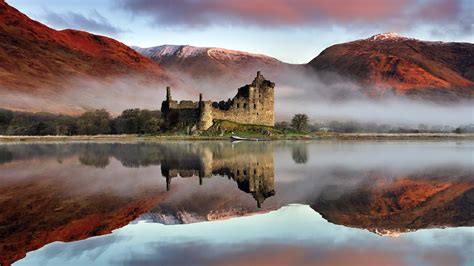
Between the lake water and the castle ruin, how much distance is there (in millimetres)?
56432

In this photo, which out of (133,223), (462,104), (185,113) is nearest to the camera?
(133,223)

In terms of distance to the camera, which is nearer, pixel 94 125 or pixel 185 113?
pixel 185 113

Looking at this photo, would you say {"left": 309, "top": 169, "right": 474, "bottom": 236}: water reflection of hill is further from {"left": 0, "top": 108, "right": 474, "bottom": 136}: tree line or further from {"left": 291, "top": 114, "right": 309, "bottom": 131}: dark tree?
{"left": 291, "top": 114, "right": 309, "bottom": 131}: dark tree

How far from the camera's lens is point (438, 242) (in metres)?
9.13

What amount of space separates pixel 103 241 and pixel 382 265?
5.02 meters

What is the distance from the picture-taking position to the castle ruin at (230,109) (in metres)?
76.8

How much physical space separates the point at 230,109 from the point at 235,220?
232ft

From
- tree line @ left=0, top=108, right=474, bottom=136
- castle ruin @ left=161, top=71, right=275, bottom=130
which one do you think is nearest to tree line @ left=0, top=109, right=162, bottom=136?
tree line @ left=0, top=108, right=474, bottom=136

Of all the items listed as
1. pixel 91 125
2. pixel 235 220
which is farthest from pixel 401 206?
pixel 91 125

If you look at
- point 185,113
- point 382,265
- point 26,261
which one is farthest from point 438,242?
point 185,113

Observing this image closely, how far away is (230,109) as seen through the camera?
82125mm

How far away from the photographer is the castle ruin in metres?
76.8

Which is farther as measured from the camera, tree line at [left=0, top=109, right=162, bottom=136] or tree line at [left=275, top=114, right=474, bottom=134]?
tree line at [left=275, top=114, right=474, bottom=134]

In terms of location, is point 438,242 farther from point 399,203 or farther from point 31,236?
point 31,236
